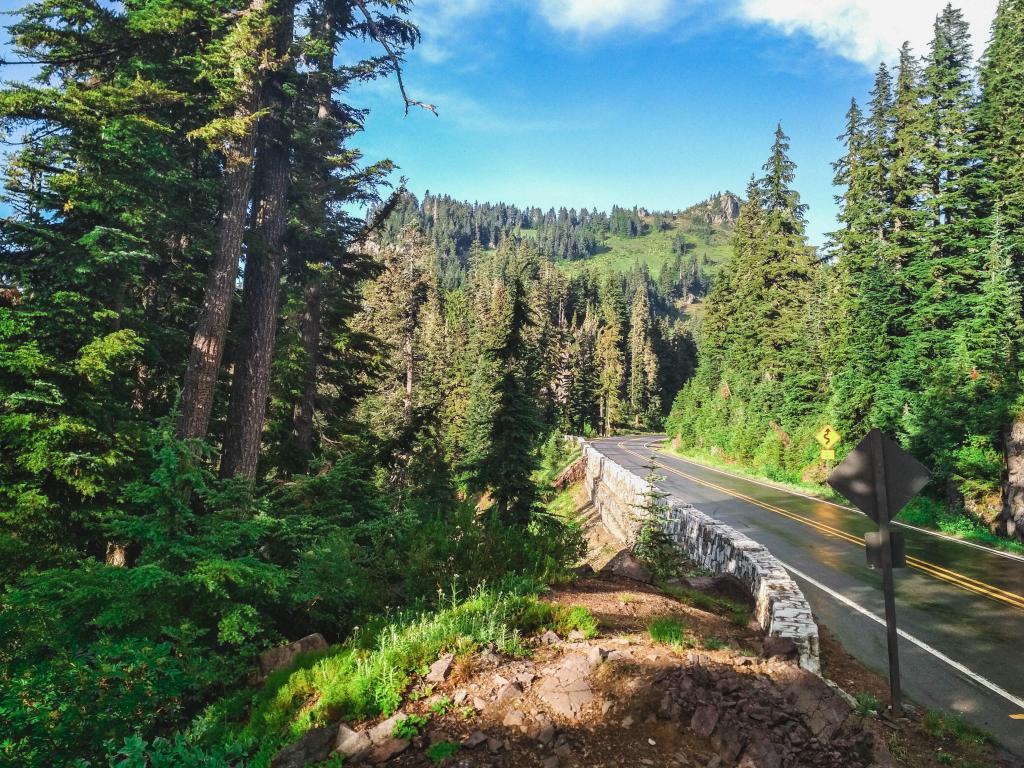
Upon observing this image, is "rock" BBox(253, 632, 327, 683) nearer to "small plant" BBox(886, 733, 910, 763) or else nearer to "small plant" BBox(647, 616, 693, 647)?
"small plant" BBox(647, 616, 693, 647)

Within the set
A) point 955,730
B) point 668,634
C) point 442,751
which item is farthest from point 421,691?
point 955,730

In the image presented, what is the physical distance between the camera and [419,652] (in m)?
4.77

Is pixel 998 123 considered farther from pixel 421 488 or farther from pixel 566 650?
pixel 566 650

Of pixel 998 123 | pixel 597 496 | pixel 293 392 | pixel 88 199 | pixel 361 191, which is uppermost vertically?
pixel 998 123

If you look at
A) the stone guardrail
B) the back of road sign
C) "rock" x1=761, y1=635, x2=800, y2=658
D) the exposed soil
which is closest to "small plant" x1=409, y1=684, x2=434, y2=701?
the exposed soil

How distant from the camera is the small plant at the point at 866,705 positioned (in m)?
5.78

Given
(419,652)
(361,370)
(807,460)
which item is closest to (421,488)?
(361,370)

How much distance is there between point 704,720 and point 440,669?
7.36ft

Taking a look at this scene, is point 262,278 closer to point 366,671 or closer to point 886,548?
point 366,671

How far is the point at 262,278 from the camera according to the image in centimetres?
1142

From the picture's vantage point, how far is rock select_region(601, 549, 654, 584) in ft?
31.3

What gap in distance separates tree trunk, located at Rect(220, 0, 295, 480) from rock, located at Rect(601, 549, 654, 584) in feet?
24.3

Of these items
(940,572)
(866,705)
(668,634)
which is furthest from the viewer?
(940,572)

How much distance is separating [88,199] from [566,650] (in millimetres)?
10813
